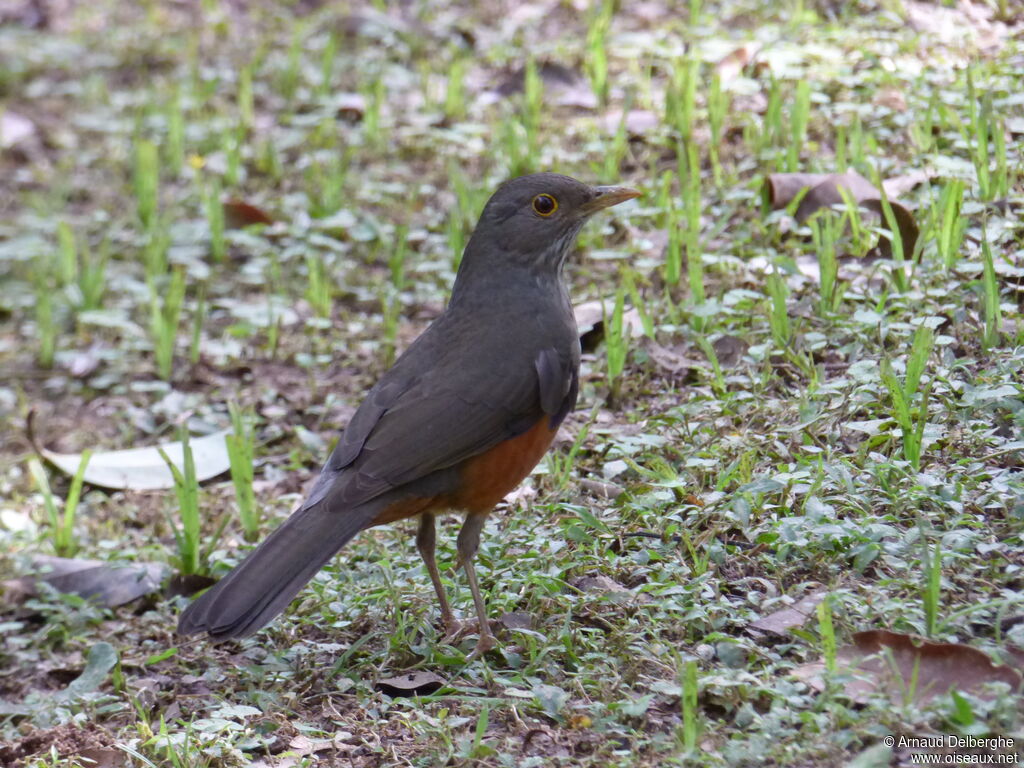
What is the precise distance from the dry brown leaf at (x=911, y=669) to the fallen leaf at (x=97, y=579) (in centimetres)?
293

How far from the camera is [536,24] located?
9.52m

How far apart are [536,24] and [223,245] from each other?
10.3ft

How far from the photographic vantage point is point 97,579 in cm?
543

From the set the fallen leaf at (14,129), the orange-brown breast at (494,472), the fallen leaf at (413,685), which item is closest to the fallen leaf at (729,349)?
the orange-brown breast at (494,472)

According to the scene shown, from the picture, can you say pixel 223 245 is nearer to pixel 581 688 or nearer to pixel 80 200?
pixel 80 200

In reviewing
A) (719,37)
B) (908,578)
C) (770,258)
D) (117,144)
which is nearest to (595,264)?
(770,258)

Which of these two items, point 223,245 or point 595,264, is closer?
point 595,264

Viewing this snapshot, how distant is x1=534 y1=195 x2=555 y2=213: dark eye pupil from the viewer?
16.8 feet

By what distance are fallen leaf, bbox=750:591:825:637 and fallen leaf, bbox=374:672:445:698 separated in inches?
40.5

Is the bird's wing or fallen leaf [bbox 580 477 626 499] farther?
fallen leaf [bbox 580 477 626 499]

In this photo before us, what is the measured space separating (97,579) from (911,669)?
135 inches

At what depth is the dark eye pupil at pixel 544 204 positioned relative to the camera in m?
5.11

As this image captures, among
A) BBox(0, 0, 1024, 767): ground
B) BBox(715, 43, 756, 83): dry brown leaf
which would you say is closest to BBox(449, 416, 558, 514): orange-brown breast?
BBox(0, 0, 1024, 767): ground

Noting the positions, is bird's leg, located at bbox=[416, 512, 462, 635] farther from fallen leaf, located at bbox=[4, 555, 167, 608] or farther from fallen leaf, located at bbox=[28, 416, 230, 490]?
fallen leaf, located at bbox=[28, 416, 230, 490]
